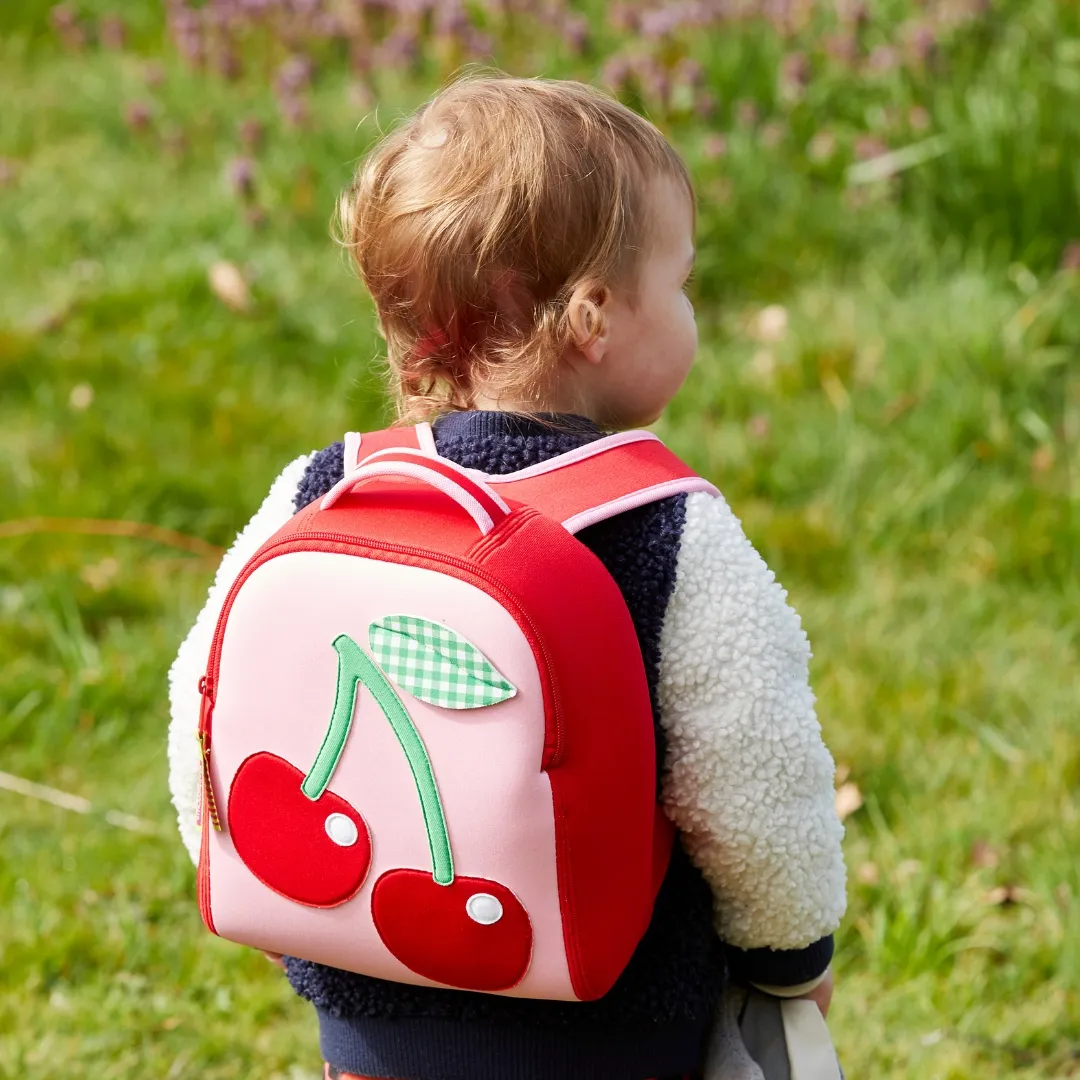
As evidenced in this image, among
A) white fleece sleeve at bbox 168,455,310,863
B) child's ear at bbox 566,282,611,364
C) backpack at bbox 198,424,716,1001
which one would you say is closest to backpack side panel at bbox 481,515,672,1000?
backpack at bbox 198,424,716,1001

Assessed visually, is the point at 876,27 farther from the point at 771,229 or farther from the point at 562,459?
the point at 562,459

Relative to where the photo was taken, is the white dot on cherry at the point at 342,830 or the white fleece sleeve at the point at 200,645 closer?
the white dot on cherry at the point at 342,830

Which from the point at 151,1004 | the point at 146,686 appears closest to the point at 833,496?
the point at 146,686

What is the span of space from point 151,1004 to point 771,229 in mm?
2869

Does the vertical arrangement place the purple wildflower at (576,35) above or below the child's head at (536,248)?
below

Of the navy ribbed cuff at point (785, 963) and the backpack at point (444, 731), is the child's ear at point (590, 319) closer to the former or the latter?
the backpack at point (444, 731)

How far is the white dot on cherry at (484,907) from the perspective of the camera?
133cm

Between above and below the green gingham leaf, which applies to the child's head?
above

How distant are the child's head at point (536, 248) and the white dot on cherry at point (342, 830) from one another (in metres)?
0.46

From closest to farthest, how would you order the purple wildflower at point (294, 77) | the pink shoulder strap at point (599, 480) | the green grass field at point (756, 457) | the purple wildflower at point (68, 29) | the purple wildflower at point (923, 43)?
the pink shoulder strap at point (599, 480), the green grass field at point (756, 457), the purple wildflower at point (923, 43), the purple wildflower at point (294, 77), the purple wildflower at point (68, 29)

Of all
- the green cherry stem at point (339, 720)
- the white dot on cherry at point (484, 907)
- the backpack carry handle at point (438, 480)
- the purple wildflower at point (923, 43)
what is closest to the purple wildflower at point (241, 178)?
the purple wildflower at point (923, 43)

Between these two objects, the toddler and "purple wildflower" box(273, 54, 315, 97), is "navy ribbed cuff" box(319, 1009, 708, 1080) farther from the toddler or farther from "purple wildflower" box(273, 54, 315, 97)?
"purple wildflower" box(273, 54, 315, 97)

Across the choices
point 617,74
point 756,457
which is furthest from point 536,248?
point 617,74

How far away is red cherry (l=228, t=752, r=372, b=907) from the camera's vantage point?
4.48 feet
